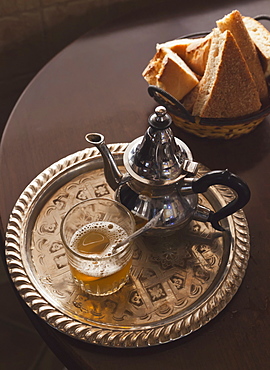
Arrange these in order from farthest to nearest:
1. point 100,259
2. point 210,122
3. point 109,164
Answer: point 210,122 → point 109,164 → point 100,259

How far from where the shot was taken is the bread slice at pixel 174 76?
0.87 m

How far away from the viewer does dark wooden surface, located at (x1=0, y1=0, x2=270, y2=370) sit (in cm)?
62

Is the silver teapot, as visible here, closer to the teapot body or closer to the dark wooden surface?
the teapot body

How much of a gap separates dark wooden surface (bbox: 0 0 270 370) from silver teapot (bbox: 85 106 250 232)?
127 mm

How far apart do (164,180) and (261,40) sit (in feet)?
1.51

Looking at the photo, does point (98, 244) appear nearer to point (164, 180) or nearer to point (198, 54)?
point (164, 180)

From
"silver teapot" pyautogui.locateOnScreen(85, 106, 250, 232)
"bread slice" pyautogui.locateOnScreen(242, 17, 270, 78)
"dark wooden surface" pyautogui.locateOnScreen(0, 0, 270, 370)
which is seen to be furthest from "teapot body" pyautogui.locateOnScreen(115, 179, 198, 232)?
"bread slice" pyautogui.locateOnScreen(242, 17, 270, 78)

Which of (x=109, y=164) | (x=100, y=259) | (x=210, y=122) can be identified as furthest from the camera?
(x=210, y=122)

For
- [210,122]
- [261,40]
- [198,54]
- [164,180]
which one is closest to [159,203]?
[164,180]

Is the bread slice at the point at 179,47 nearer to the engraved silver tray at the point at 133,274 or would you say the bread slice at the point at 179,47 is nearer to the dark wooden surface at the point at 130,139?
the dark wooden surface at the point at 130,139

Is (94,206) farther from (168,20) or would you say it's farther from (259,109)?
(168,20)

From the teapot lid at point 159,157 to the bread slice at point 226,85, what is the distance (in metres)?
0.22

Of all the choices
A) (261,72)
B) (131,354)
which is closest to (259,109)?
(261,72)

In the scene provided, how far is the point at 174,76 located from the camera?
0.87 m
